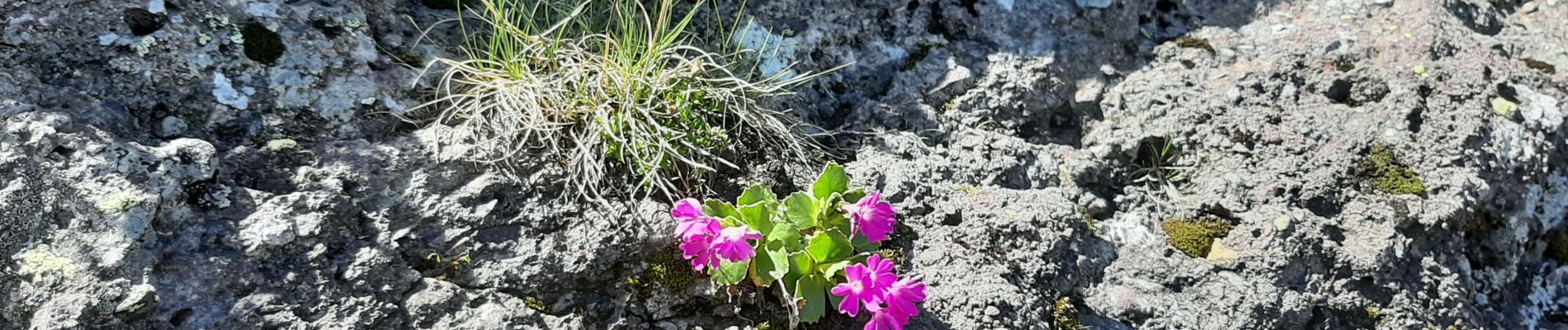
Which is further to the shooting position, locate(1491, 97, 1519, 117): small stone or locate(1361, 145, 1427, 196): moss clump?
locate(1491, 97, 1519, 117): small stone

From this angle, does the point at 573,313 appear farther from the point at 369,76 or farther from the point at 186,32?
the point at 186,32

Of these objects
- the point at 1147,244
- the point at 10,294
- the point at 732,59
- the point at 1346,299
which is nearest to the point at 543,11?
the point at 732,59

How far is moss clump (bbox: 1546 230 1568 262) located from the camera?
9.95 ft

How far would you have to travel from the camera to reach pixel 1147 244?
2752 mm

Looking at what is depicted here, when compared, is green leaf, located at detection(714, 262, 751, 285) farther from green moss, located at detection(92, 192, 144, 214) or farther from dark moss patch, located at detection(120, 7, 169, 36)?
dark moss patch, located at detection(120, 7, 169, 36)

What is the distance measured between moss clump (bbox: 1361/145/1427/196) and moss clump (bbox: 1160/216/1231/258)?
0.46 m

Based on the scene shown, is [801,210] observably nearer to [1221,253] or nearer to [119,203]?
[1221,253]

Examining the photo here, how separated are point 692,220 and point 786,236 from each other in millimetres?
216

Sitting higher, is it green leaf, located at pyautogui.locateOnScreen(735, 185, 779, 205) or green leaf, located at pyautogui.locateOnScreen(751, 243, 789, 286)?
green leaf, located at pyautogui.locateOnScreen(735, 185, 779, 205)

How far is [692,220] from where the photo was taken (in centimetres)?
229

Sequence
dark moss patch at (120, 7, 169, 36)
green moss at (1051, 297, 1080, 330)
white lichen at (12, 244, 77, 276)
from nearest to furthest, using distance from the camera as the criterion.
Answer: white lichen at (12, 244, 77, 276) → dark moss patch at (120, 7, 169, 36) → green moss at (1051, 297, 1080, 330)

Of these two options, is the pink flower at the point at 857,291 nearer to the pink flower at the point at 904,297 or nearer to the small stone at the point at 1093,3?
the pink flower at the point at 904,297

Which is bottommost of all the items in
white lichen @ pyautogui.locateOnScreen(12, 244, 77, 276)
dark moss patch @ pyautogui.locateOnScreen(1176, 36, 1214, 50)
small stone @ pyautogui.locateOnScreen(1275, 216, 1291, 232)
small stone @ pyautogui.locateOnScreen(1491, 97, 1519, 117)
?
small stone @ pyautogui.locateOnScreen(1275, 216, 1291, 232)

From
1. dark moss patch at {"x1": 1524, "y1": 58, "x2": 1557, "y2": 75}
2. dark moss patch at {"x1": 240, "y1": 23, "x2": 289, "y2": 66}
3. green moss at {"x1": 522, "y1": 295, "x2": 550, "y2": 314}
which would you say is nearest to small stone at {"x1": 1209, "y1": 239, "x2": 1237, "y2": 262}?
dark moss patch at {"x1": 1524, "y1": 58, "x2": 1557, "y2": 75}
